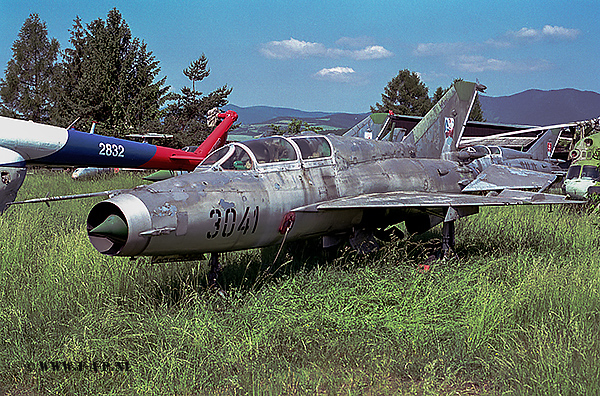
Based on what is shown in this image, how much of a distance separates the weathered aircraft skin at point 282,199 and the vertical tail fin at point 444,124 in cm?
42

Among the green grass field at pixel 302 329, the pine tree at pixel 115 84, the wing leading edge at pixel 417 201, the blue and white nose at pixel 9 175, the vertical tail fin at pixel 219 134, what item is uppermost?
the pine tree at pixel 115 84

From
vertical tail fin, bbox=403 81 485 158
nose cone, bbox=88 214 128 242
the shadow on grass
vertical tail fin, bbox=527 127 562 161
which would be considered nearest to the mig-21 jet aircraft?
nose cone, bbox=88 214 128 242

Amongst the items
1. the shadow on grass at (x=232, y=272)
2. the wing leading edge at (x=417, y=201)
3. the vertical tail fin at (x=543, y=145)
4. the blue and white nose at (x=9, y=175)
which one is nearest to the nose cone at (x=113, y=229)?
the shadow on grass at (x=232, y=272)

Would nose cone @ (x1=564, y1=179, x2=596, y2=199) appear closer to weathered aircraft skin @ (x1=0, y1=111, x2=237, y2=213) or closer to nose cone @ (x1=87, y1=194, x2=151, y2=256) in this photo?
weathered aircraft skin @ (x1=0, y1=111, x2=237, y2=213)

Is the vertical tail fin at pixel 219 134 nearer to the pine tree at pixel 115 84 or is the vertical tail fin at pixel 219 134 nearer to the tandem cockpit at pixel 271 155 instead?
the tandem cockpit at pixel 271 155

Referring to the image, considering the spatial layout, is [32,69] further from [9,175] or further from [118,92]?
[9,175]

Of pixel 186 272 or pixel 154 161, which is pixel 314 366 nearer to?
pixel 186 272

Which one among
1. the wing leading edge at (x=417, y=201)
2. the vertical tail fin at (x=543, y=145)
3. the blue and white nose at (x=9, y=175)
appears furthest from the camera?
the vertical tail fin at (x=543, y=145)

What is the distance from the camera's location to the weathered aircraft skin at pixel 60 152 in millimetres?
6758

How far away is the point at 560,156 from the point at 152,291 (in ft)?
123

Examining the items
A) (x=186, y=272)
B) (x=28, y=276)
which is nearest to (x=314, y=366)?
(x=186, y=272)

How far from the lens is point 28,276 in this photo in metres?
6.86

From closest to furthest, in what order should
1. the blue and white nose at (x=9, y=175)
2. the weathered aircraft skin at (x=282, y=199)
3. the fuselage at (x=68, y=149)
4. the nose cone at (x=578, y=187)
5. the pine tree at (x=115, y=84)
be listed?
the weathered aircraft skin at (x=282, y=199) → the blue and white nose at (x=9, y=175) → the fuselage at (x=68, y=149) → the nose cone at (x=578, y=187) → the pine tree at (x=115, y=84)

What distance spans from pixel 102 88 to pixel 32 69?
15649 mm
